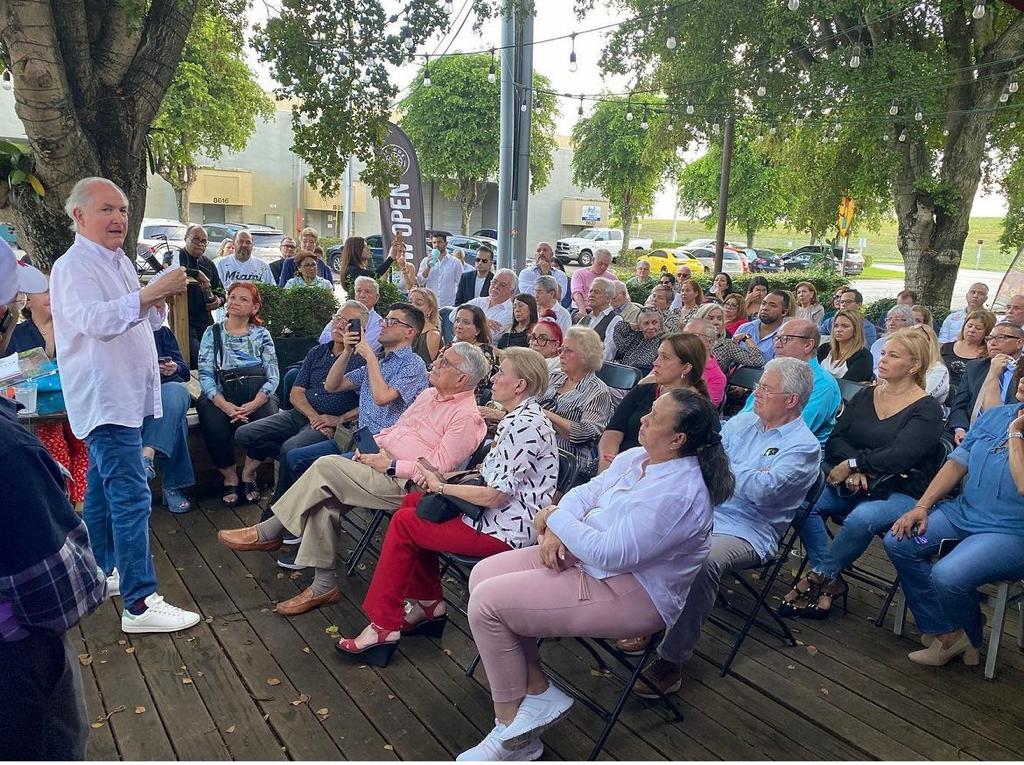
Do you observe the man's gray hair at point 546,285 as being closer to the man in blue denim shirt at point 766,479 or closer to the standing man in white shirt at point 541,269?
the standing man in white shirt at point 541,269

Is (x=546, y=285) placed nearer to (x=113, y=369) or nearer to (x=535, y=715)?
(x=113, y=369)

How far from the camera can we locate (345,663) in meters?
3.13

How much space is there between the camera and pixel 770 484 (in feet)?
10.5

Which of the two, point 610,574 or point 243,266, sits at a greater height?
point 243,266

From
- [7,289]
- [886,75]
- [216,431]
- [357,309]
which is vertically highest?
[886,75]

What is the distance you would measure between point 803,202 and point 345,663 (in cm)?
1476

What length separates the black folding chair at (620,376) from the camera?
4927mm

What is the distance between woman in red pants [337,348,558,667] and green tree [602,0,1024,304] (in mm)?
9355

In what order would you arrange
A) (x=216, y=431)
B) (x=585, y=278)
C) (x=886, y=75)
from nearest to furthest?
1. (x=216, y=431)
2. (x=585, y=278)
3. (x=886, y=75)

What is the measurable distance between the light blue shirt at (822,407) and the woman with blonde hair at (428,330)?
87.0 inches

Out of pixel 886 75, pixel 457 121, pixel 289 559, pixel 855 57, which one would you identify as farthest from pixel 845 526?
pixel 457 121

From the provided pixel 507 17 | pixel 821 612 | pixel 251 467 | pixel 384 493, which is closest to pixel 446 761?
pixel 384 493

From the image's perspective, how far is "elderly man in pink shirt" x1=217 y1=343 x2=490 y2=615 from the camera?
3.55 meters

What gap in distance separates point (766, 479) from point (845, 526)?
0.64m
